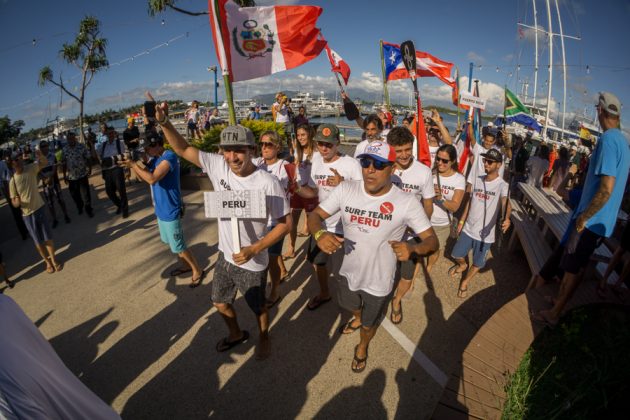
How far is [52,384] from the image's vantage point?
1.37 m

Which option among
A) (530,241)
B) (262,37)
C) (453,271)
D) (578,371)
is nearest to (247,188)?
(262,37)

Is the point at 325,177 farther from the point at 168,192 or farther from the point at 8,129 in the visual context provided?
the point at 8,129

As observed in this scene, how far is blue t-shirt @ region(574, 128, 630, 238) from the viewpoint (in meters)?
2.70

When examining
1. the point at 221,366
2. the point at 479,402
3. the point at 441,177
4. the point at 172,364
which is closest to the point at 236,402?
the point at 221,366

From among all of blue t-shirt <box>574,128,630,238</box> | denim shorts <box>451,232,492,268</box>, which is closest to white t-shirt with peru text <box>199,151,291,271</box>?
blue t-shirt <box>574,128,630,238</box>

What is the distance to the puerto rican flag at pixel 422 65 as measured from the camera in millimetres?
7418

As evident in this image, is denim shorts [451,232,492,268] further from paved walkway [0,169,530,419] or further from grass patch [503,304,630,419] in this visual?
grass patch [503,304,630,419]

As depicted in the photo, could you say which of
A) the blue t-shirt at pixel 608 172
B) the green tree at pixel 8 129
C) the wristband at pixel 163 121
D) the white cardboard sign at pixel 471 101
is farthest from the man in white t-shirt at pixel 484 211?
the green tree at pixel 8 129

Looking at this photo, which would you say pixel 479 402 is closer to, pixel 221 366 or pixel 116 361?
pixel 221 366

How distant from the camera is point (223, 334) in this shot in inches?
146

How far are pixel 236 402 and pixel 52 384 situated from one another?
1892 mm

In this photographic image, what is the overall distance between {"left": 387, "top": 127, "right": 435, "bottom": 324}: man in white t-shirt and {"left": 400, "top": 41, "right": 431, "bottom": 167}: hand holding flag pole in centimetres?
120

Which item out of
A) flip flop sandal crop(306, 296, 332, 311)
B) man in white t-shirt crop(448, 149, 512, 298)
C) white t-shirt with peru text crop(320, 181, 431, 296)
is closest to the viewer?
white t-shirt with peru text crop(320, 181, 431, 296)

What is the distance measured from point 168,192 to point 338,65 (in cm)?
472
